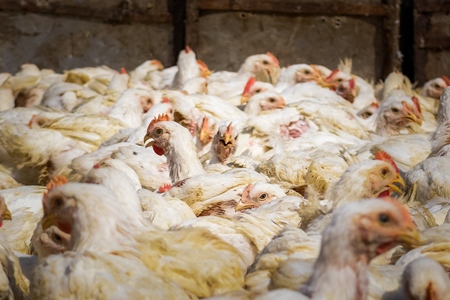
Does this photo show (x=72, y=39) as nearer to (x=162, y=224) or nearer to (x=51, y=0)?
(x=51, y=0)

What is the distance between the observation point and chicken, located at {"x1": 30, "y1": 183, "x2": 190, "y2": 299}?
3.00 meters

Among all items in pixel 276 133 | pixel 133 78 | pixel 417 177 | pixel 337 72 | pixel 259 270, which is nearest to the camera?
pixel 259 270

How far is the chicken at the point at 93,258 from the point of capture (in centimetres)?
300

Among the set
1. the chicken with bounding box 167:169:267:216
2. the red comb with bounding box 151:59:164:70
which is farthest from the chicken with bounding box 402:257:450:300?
the red comb with bounding box 151:59:164:70

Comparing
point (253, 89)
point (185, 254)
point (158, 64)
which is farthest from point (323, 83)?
point (185, 254)

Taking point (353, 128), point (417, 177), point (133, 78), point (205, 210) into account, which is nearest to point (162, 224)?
point (205, 210)

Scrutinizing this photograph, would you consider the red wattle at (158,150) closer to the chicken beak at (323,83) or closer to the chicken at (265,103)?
the chicken at (265,103)

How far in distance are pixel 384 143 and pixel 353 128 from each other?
1.18 metres

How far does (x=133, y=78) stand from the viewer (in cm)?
1017

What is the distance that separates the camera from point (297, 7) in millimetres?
10852

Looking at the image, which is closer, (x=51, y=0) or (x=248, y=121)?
(x=248, y=121)

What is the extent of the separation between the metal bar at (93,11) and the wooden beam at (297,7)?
671 millimetres

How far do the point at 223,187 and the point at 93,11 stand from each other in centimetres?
625

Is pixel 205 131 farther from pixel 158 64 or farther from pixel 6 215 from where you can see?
pixel 158 64
